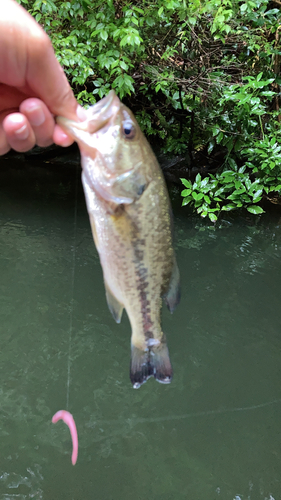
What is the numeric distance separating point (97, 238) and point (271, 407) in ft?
8.29

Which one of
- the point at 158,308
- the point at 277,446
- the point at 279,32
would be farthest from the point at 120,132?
the point at 279,32

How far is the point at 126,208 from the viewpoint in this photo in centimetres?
110

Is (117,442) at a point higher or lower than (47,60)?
lower

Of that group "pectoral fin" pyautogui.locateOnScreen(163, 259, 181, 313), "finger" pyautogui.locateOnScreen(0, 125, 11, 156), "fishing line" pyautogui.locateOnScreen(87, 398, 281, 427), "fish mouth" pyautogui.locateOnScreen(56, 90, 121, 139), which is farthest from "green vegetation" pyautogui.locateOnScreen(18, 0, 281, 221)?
"pectoral fin" pyautogui.locateOnScreen(163, 259, 181, 313)

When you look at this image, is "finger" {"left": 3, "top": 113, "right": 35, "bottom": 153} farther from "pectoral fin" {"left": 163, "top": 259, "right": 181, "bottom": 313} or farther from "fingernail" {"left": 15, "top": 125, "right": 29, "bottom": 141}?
"pectoral fin" {"left": 163, "top": 259, "right": 181, "bottom": 313}

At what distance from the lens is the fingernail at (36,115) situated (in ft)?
3.90

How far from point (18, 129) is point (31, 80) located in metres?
0.17

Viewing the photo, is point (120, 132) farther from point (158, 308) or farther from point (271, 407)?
point (271, 407)

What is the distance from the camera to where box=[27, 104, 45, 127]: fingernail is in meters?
1.19

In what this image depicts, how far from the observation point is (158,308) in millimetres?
1266

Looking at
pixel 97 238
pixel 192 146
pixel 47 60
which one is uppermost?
pixel 47 60

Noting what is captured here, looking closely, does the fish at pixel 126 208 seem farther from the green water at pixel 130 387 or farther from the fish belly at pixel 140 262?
the green water at pixel 130 387

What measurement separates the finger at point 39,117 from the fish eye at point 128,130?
0.33m

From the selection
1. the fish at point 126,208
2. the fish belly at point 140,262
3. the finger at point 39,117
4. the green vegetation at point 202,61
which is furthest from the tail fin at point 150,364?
the green vegetation at point 202,61
